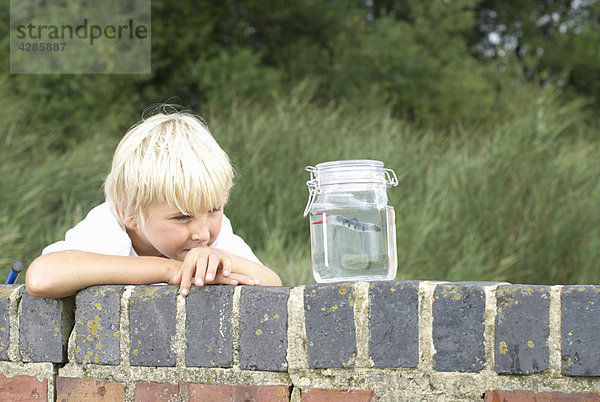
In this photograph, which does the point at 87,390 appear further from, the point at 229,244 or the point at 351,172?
the point at 351,172

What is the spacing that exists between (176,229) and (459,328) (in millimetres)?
943

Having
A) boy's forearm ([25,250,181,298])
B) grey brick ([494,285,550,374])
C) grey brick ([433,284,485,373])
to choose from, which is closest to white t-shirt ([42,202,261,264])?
boy's forearm ([25,250,181,298])

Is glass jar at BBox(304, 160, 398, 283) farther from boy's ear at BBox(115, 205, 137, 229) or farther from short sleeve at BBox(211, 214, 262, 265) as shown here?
boy's ear at BBox(115, 205, 137, 229)

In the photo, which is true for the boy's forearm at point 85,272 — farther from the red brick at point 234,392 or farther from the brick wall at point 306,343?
the red brick at point 234,392

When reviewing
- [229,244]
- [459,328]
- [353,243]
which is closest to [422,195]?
[229,244]

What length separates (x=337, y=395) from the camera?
182cm

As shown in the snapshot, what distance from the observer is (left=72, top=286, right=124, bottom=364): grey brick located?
1.99 m

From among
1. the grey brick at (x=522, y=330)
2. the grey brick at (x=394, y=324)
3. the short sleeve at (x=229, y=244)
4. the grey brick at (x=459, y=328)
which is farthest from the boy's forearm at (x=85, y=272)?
the grey brick at (x=522, y=330)

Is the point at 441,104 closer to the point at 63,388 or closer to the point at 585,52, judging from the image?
the point at 585,52

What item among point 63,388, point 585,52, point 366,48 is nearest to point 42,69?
point 366,48

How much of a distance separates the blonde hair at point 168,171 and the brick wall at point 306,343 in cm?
31

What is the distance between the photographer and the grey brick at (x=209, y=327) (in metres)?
1.90

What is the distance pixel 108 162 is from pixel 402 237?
286cm

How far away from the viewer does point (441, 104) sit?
12523 millimetres
